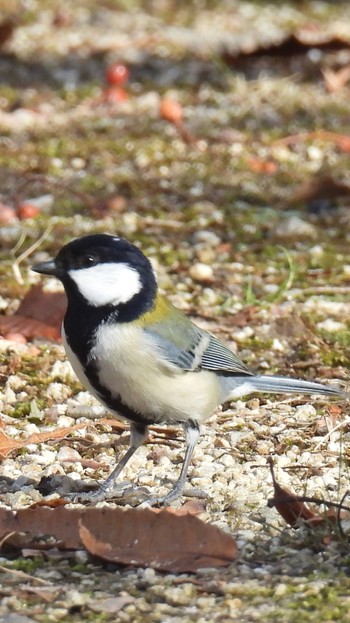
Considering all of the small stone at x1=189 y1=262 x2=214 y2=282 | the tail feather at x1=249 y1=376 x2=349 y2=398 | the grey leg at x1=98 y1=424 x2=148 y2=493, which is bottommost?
the small stone at x1=189 y1=262 x2=214 y2=282

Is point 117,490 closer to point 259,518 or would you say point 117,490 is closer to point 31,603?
point 259,518

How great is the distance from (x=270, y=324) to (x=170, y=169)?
6.00 feet

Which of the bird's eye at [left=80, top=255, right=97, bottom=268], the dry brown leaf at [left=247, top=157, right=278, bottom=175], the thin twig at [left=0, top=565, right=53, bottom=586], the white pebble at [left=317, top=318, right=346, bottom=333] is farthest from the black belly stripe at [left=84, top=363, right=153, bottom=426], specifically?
the dry brown leaf at [left=247, top=157, right=278, bottom=175]

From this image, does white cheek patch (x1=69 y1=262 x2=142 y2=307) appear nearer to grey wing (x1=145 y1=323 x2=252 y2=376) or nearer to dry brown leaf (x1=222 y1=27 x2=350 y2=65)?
grey wing (x1=145 y1=323 x2=252 y2=376)

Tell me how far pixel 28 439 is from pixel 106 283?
1.95 ft

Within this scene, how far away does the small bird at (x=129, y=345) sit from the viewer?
3.41 m

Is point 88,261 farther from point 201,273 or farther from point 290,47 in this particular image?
point 290,47

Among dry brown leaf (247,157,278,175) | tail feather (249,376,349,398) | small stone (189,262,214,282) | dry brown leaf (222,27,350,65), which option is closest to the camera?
tail feather (249,376,349,398)

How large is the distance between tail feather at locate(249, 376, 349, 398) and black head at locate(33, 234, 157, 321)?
561 millimetres

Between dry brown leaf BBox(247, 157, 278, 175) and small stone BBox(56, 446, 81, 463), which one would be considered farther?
dry brown leaf BBox(247, 157, 278, 175)

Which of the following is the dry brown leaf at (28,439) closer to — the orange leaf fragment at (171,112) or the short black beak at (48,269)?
the short black beak at (48,269)

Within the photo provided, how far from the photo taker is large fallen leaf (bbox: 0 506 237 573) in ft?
9.38

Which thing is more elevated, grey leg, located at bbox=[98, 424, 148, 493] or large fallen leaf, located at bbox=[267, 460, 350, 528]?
large fallen leaf, located at bbox=[267, 460, 350, 528]

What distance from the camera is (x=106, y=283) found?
11.5 feet
